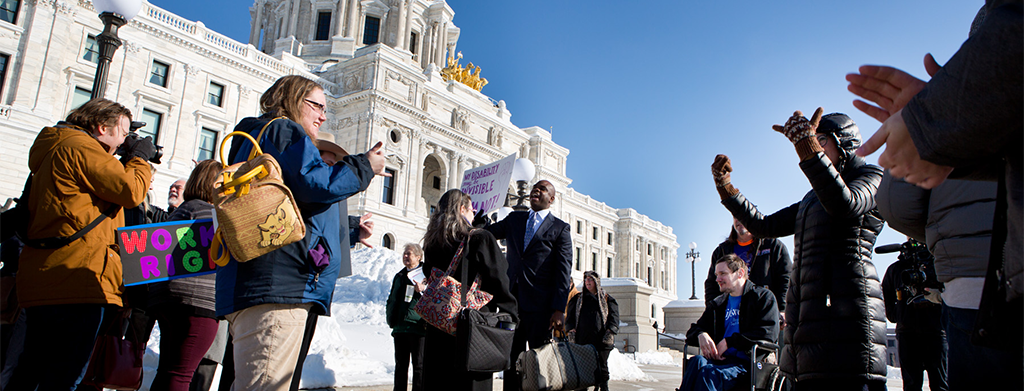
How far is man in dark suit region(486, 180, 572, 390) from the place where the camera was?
4.74 metres

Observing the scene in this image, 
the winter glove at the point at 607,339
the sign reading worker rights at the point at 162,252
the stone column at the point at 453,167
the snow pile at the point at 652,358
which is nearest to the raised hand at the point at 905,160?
the sign reading worker rights at the point at 162,252

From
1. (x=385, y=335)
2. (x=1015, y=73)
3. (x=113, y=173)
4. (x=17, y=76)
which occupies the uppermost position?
(x=17, y=76)

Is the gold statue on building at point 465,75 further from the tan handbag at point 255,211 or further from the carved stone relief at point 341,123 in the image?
the tan handbag at point 255,211

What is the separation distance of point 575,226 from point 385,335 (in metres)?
43.0

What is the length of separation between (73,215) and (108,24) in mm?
4799

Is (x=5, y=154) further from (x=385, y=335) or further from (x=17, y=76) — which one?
(x=385, y=335)

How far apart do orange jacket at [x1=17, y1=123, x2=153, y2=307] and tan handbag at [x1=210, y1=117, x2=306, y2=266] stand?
3.49 feet

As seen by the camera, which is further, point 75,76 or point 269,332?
point 75,76

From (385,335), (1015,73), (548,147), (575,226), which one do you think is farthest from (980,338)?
(575,226)

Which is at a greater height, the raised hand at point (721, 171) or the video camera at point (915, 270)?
the raised hand at point (721, 171)

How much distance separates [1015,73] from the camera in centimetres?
100

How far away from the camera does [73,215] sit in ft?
9.39

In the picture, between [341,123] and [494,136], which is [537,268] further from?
[494,136]

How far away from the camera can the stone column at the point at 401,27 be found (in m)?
42.0
